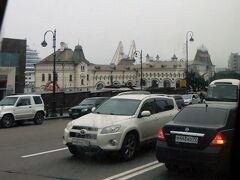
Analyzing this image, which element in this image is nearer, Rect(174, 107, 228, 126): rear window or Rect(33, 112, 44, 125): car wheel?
Rect(174, 107, 228, 126): rear window

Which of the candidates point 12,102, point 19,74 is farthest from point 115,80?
point 12,102

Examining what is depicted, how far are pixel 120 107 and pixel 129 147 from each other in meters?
1.42

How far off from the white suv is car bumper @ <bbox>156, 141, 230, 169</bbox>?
172cm

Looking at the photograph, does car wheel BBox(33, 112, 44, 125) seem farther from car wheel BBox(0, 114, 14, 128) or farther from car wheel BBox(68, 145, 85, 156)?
car wheel BBox(68, 145, 85, 156)

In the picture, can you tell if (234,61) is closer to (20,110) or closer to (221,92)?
(221,92)

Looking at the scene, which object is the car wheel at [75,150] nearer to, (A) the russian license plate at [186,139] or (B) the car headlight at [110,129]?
(B) the car headlight at [110,129]

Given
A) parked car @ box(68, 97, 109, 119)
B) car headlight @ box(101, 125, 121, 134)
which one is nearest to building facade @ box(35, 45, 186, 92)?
parked car @ box(68, 97, 109, 119)

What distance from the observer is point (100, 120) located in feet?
34.6

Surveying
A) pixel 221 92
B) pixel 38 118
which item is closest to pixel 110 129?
pixel 221 92

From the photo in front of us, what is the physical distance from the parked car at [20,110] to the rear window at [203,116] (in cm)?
1460

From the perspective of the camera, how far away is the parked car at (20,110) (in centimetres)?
2231

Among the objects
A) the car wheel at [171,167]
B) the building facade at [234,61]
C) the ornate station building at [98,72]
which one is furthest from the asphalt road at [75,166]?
the ornate station building at [98,72]

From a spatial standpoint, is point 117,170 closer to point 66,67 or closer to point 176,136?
point 176,136

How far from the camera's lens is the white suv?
10.0m
